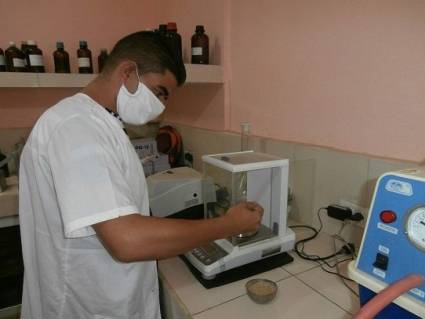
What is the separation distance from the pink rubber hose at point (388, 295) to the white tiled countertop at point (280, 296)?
0.30 meters

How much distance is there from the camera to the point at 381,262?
1.69ft

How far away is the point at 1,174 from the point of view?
59.6 inches

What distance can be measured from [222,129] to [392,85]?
0.89 metres

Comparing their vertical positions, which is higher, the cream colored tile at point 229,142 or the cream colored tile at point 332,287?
the cream colored tile at point 229,142

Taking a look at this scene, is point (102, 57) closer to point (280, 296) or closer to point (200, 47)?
point (200, 47)

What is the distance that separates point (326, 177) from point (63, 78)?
128 centimetres

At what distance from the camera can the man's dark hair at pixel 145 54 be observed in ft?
2.51

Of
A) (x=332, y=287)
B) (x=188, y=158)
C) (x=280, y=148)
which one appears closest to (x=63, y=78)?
(x=188, y=158)

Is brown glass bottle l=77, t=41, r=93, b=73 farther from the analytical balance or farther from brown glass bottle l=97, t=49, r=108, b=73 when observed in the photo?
the analytical balance

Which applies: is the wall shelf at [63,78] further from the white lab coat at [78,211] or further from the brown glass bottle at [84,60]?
the white lab coat at [78,211]

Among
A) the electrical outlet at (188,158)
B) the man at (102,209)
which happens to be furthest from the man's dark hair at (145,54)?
the electrical outlet at (188,158)

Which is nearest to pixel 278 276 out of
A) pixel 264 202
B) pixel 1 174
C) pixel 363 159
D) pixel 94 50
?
pixel 264 202

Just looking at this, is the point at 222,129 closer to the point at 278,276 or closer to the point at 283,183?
the point at 283,183

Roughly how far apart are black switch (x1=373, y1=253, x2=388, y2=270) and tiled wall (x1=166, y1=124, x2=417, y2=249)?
1.46 ft
